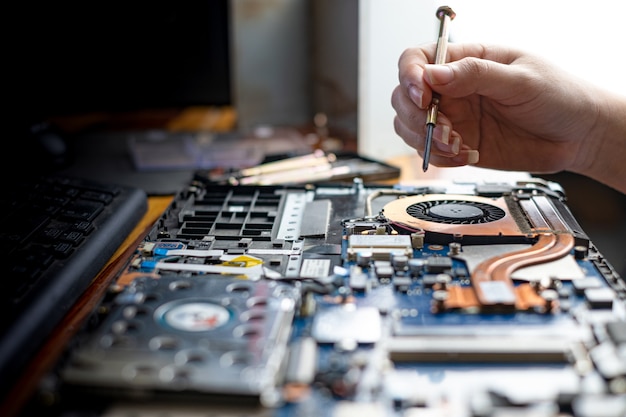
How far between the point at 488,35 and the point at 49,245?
3.78ft

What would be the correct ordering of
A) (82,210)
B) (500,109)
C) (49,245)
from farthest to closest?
(500,109) < (82,210) < (49,245)

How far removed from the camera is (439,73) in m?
1.01

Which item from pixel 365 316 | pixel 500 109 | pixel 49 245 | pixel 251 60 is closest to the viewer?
pixel 365 316

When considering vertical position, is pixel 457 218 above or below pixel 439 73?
below

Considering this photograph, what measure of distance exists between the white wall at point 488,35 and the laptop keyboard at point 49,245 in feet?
2.17

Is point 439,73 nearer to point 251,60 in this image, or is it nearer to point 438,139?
point 438,139

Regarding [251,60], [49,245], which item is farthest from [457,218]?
[251,60]

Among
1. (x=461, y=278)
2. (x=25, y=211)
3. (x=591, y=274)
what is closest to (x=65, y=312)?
(x=25, y=211)

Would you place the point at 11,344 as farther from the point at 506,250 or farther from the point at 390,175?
the point at 390,175

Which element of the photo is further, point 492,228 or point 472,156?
point 472,156

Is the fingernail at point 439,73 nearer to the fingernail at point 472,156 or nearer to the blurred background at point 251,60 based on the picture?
the fingernail at point 472,156

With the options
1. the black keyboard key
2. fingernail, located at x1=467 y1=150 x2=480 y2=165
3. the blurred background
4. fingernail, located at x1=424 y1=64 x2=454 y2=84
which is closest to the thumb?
fingernail, located at x1=424 y1=64 x2=454 y2=84

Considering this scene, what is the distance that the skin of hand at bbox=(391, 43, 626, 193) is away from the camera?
103 centimetres

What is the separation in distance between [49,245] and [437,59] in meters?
0.65
